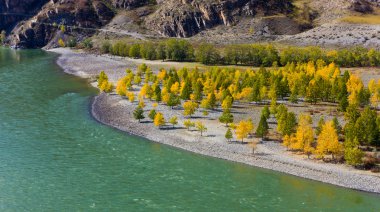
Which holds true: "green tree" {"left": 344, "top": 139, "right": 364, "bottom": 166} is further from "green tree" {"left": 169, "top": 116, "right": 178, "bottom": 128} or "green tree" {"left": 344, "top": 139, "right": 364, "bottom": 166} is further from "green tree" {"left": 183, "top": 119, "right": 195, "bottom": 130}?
"green tree" {"left": 169, "top": 116, "right": 178, "bottom": 128}

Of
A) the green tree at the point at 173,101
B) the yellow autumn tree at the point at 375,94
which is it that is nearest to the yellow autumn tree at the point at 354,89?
the yellow autumn tree at the point at 375,94

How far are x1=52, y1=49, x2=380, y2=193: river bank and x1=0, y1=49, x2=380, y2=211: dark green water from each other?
1.71 meters

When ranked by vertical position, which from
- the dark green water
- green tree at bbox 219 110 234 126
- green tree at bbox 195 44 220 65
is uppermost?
green tree at bbox 195 44 220 65

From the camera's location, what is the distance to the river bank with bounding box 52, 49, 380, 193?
65.4 meters

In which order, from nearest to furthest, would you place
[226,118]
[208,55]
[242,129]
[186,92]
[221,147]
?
[221,147] → [242,129] → [226,118] → [186,92] → [208,55]

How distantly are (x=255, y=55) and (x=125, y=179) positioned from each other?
378ft

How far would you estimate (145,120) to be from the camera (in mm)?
93812

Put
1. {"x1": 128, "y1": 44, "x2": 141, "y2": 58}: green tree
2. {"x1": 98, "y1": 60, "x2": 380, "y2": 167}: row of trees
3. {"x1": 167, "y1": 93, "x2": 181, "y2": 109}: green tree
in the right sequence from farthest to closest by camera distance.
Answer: {"x1": 128, "y1": 44, "x2": 141, "y2": 58}: green tree < {"x1": 167, "y1": 93, "x2": 181, "y2": 109}: green tree < {"x1": 98, "y1": 60, "x2": 380, "y2": 167}: row of trees

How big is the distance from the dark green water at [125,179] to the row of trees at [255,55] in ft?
299

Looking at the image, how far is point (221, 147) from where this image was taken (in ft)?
254

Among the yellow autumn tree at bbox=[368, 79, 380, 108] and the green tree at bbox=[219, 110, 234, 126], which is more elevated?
the yellow autumn tree at bbox=[368, 79, 380, 108]

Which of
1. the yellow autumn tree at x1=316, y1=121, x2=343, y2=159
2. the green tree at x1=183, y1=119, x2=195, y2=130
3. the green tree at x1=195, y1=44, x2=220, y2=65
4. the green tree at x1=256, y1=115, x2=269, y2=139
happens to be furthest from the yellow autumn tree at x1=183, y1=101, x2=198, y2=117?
the green tree at x1=195, y1=44, x2=220, y2=65

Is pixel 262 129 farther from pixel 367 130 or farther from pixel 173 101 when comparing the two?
pixel 173 101

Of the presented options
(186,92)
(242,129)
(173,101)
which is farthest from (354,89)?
(173,101)
